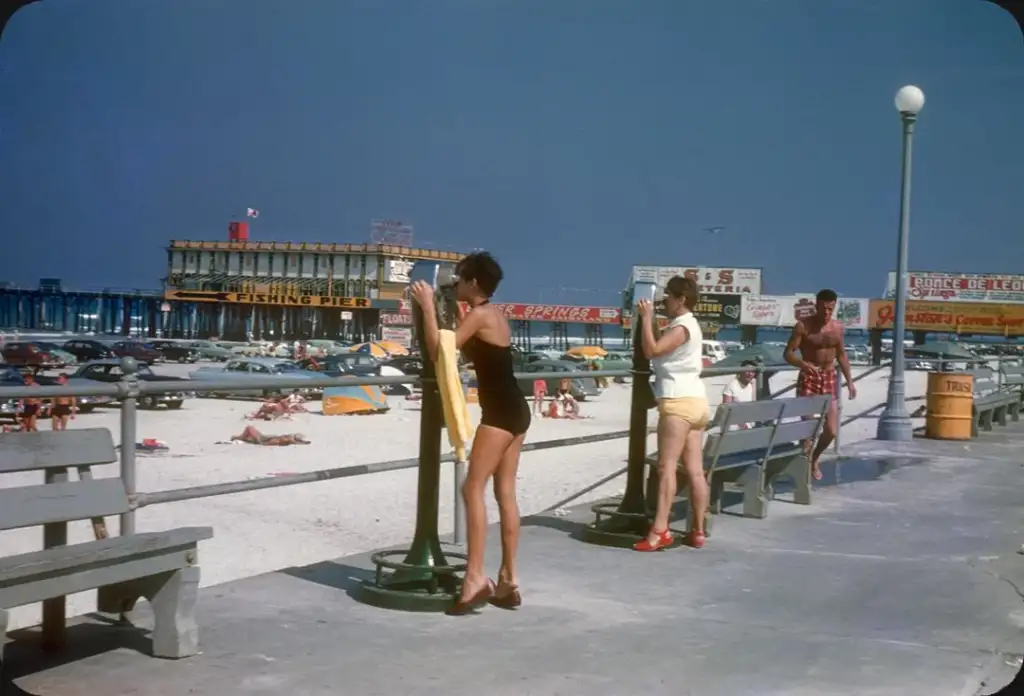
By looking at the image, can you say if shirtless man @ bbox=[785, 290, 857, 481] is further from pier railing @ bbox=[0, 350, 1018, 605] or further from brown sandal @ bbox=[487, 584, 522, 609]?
brown sandal @ bbox=[487, 584, 522, 609]

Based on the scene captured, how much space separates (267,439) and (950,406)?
49.2 ft

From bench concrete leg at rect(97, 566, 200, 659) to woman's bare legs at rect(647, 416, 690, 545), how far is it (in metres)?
3.22

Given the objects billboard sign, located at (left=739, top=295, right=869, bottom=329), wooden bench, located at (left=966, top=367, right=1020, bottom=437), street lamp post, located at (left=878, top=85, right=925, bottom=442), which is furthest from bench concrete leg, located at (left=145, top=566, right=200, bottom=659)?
billboard sign, located at (left=739, top=295, right=869, bottom=329)

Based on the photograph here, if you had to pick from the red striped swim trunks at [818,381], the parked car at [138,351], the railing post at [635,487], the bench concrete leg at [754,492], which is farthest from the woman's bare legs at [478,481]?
the parked car at [138,351]

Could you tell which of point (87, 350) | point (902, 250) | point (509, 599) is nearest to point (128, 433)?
point (509, 599)

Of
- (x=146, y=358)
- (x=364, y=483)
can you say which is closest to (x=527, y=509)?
(x=364, y=483)

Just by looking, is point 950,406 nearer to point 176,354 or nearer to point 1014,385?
point 1014,385

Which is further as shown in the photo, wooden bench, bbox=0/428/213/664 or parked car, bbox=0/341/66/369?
parked car, bbox=0/341/66/369

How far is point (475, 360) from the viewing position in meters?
5.38

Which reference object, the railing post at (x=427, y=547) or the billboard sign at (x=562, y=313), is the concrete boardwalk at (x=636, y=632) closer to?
the railing post at (x=427, y=547)

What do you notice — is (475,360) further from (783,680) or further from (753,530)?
(753,530)

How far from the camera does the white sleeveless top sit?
699 centimetres

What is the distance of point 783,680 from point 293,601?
237cm

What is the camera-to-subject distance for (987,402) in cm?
1709
